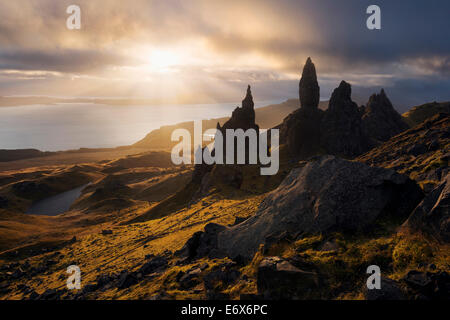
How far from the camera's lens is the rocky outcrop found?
657 inches

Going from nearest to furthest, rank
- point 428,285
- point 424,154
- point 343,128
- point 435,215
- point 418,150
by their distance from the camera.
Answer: point 428,285 < point 435,215 < point 424,154 < point 418,150 < point 343,128

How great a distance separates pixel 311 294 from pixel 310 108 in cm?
11131

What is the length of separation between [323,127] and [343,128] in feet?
25.6

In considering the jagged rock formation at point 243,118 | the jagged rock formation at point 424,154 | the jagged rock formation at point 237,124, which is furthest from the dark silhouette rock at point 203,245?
the jagged rock formation at point 243,118

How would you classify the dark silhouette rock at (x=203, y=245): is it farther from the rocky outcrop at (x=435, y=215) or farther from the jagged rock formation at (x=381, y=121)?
the jagged rock formation at (x=381, y=121)

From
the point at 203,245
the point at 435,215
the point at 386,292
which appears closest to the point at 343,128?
the point at 203,245

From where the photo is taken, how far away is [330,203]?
72.4 ft

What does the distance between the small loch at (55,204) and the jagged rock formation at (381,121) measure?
175186 millimetres

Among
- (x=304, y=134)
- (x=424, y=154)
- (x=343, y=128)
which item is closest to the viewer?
(x=424, y=154)

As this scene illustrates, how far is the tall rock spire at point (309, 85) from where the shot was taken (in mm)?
115625

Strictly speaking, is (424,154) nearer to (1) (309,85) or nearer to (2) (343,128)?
(2) (343,128)

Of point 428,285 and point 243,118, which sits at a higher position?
point 243,118

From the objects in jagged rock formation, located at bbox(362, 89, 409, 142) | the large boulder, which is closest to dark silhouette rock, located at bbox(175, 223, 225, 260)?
the large boulder

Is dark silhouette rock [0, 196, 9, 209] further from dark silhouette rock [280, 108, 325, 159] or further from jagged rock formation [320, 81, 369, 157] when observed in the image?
jagged rock formation [320, 81, 369, 157]
